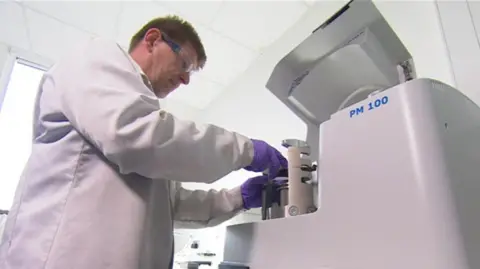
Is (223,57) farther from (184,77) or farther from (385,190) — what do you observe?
(385,190)

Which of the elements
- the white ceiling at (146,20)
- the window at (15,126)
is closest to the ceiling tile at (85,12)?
the white ceiling at (146,20)

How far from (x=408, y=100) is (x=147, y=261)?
1.72ft

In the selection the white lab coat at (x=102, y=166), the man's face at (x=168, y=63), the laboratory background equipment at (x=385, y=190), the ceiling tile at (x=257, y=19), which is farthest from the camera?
the ceiling tile at (x=257, y=19)

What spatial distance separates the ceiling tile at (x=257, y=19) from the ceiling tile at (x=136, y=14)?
0.34 m

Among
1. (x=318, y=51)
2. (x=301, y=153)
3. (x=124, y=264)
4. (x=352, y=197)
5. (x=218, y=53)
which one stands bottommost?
(x=124, y=264)

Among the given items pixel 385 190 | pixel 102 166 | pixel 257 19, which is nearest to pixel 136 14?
pixel 257 19

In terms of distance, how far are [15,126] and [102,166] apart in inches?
87.6

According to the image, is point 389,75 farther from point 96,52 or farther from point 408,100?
point 96,52

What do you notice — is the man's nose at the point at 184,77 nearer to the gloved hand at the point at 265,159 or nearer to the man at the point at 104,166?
the man at the point at 104,166

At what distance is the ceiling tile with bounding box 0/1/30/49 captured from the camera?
1.98 metres

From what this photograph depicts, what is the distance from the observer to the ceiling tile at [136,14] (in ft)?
6.28

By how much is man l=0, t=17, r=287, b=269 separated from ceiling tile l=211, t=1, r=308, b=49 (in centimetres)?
137

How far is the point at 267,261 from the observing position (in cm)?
61

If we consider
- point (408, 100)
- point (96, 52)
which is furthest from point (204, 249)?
point (408, 100)
